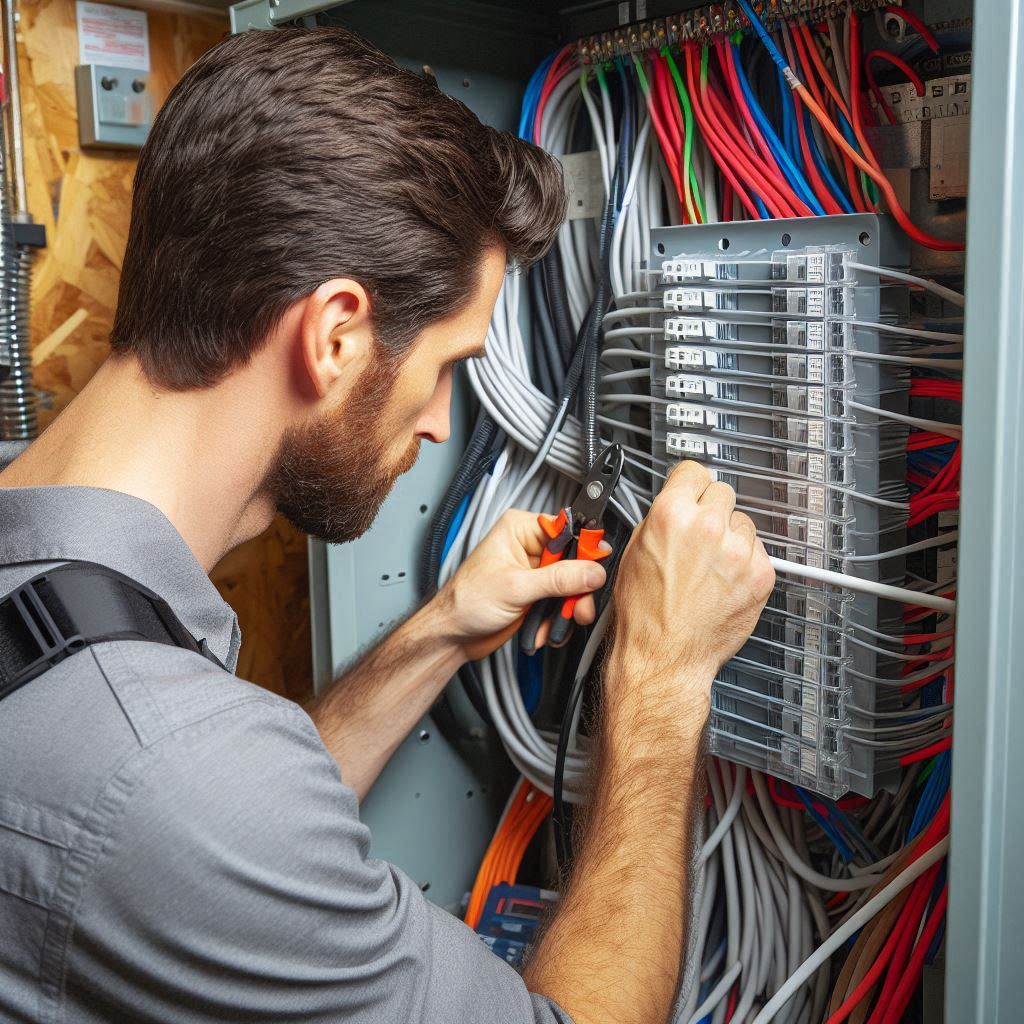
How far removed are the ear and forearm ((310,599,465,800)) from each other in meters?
0.39

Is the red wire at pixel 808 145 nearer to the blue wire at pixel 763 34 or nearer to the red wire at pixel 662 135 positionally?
the blue wire at pixel 763 34

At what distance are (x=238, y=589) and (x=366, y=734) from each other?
19.1 inches

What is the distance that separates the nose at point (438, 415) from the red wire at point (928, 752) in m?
0.51

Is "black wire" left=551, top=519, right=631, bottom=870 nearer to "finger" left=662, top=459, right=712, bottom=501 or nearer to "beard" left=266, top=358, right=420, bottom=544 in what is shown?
"finger" left=662, top=459, right=712, bottom=501

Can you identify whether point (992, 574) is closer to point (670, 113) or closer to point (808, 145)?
point (808, 145)

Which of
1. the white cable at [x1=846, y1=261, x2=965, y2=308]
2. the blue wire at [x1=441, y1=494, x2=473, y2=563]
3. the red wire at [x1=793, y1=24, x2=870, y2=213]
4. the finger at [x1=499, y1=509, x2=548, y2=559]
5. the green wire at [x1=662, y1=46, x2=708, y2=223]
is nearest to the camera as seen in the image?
the white cable at [x1=846, y1=261, x2=965, y2=308]

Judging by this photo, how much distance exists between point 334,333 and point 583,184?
0.49 metres

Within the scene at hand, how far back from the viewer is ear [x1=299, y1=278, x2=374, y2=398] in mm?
868

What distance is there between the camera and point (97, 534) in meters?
0.78

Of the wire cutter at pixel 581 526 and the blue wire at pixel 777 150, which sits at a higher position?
the blue wire at pixel 777 150

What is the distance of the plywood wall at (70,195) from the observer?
4.59ft

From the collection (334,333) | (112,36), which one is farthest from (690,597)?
(112,36)

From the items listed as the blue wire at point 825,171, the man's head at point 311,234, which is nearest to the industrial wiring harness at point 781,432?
the blue wire at point 825,171

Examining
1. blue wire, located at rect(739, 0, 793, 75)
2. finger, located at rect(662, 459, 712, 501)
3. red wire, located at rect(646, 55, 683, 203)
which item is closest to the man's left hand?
finger, located at rect(662, 459, 712, 501)
